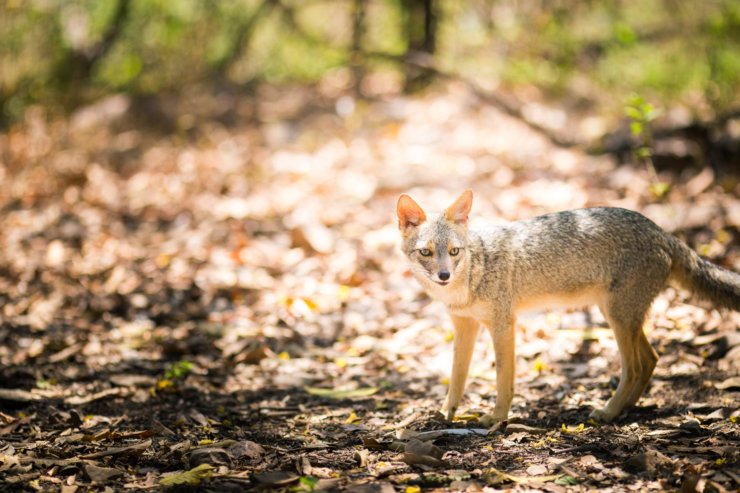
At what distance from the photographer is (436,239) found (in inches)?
214

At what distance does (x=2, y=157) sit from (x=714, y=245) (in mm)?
10649

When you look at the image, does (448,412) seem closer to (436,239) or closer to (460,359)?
(460,359)

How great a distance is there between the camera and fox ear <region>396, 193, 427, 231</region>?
561 cm

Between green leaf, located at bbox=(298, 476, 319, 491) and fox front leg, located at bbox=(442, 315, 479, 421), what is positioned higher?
fox front leg, located at bbox=(442, 315, 479, 421)

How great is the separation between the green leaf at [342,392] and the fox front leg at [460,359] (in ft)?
2.54

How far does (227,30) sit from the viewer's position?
1510 cm

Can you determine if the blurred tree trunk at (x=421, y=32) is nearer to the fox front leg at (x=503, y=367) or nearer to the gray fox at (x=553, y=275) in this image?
the gray fox at (x=553, y=275)

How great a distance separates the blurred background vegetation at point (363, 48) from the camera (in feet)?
41.7

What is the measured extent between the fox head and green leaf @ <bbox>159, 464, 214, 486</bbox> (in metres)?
2.01

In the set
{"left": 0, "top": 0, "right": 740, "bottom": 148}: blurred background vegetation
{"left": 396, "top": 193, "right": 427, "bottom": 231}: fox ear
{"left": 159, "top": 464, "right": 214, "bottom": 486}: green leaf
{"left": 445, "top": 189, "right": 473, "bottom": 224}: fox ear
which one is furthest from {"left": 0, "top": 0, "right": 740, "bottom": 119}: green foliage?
{"left": 159, "top": 464, "right": 214, "bottom": 486}: green leaf

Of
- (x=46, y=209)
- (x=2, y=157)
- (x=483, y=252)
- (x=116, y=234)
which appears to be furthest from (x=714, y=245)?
(x=2, y=157)

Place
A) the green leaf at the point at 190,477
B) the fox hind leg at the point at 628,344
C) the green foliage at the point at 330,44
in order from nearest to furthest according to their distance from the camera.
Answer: the green leaf at the point at 190,477
the fox hind leg at the point at 628,344
the green foliage at the point at 330,44

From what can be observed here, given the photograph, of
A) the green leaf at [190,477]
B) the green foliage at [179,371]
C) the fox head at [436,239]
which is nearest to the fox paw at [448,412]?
the fox head at [436,239]

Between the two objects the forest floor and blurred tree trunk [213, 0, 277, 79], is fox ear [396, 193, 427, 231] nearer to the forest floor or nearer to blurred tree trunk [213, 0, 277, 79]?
the forest floor
